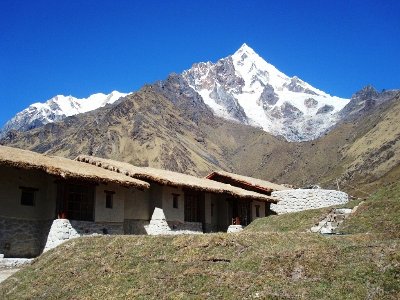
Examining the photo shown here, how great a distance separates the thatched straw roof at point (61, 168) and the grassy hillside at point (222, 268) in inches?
282

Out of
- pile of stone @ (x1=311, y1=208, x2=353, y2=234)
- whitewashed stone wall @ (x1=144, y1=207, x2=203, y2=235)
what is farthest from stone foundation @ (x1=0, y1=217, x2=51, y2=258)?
pile of stone @ (x1=311, y1=208, x2=353, y2=234)

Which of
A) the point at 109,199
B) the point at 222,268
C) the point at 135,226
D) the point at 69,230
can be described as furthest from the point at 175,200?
the point at 222,268

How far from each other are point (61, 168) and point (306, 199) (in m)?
22.2

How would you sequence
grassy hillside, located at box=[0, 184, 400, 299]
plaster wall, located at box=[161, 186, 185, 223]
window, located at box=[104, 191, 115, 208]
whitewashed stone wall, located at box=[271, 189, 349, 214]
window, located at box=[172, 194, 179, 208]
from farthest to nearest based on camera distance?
whitewashed stone wall, located at box=[271, 189, 349, 214]
window, located at box=[172, 194, 179, 208]
plaster wall, located at box=[161, 186, 185, 223]
window, located at box=[104, 191, 115, 208]
grassy hillside, located at box=[0, 184, 400, 299]

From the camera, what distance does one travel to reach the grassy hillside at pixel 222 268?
13.7 m

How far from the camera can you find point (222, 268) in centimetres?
1623

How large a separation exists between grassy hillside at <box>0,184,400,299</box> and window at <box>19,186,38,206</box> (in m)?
8.13

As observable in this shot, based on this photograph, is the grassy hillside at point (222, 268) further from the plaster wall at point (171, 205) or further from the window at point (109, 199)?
the plaster wall at point (171, 205)

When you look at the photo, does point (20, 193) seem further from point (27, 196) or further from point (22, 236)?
point (22, 236)

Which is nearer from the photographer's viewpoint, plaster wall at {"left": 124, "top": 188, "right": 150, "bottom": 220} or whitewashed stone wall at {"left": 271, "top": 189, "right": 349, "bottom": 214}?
plaster wall at {"left": 124, "top": 188, "right": 150, "bottom": 220}

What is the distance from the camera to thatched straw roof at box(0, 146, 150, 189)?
95.1ft

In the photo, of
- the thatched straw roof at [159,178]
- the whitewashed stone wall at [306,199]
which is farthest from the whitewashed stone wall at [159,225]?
the whitewashed stone wall at [306,199]

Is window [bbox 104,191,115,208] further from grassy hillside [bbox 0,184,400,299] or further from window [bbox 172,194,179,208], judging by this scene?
grassy hillside [bbox 0,184,400,299]

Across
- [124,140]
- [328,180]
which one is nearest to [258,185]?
[328,180]
